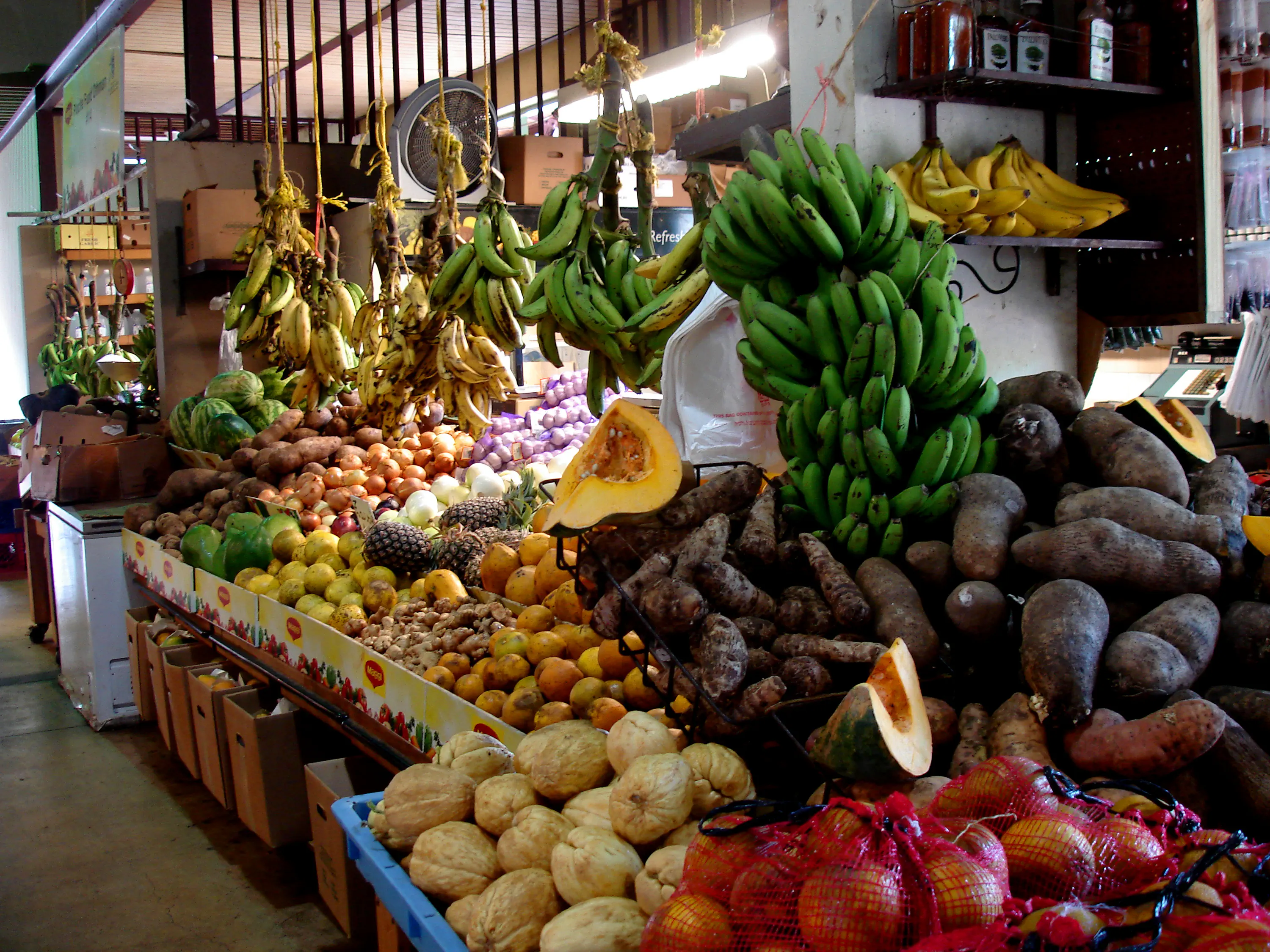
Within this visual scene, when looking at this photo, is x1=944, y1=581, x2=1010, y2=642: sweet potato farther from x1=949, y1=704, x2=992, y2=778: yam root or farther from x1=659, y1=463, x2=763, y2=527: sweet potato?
x1=659, y1=463, x2=763, y2=527: sweet potato

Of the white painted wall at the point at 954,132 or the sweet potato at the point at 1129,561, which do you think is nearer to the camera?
the sweet potato at the point at 1129,561

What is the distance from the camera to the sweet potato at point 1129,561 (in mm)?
1394

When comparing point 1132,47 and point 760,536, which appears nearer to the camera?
point 760,536

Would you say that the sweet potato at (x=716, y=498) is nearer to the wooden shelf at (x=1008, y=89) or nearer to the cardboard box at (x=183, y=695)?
the wooden shelf at (x=1008, y=89)

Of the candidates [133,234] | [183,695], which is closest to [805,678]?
[183,695]

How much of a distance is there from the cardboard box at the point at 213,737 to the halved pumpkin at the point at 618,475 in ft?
7.15

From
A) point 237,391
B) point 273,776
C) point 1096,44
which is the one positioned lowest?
point 273,776

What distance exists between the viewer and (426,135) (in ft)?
17.6

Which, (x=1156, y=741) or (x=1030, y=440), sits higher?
(x=1030, y=440)

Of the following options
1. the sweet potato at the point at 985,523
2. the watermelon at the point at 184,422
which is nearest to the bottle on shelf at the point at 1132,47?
the sweet potato at the point at 985,523

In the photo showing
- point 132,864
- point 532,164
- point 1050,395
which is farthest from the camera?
point 532,164

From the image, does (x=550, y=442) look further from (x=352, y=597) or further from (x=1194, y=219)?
(x=1194, y=219)

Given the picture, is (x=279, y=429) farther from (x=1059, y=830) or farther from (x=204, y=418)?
(x=1059, y=830)

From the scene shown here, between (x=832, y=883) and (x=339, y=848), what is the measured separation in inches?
72.8
